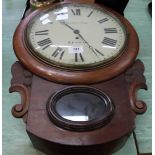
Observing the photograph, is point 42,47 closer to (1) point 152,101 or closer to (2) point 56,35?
(2) point 56,35

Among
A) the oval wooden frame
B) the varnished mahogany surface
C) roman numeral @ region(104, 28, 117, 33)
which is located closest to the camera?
the varnished mahogany surface

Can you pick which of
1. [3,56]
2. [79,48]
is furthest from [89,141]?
[3,56]

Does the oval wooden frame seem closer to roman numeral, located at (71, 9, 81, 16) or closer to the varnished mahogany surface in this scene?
the varnished mahogany surface

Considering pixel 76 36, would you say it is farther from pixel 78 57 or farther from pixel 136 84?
pixel 136 84

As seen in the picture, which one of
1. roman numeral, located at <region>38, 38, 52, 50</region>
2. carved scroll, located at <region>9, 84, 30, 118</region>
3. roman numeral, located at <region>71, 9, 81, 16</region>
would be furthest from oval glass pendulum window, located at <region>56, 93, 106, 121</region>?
roman numeral, located at <region>71, 9, 81, 16</region>

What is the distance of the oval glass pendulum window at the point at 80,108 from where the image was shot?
0.92 meters

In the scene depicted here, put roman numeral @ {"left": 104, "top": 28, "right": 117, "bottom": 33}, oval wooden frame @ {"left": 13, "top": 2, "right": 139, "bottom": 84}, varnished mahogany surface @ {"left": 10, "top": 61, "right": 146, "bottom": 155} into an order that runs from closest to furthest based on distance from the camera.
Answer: varnished mahogany surface @ {"left": 10, "top": 61, "right": 146, "bottom": 155}
oval wooden frame @ {"left": 13, "top": 2, "right": 139, "bottom": 84}
roman numeral @ {"left": 104, "top": 28, "right": 117, "bottom": 33}

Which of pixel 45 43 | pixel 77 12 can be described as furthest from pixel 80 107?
pixel 77 12

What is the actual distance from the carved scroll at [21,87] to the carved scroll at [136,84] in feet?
1.01

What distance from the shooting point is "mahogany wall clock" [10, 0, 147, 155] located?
0.93 m

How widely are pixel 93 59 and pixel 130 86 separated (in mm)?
141

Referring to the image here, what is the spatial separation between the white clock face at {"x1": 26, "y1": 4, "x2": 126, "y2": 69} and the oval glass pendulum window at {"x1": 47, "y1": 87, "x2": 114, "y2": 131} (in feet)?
0.32

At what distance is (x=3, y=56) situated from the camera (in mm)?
1311

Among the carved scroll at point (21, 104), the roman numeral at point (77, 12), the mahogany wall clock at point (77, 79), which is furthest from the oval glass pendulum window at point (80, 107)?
the roman numeral at point (77, 12)
